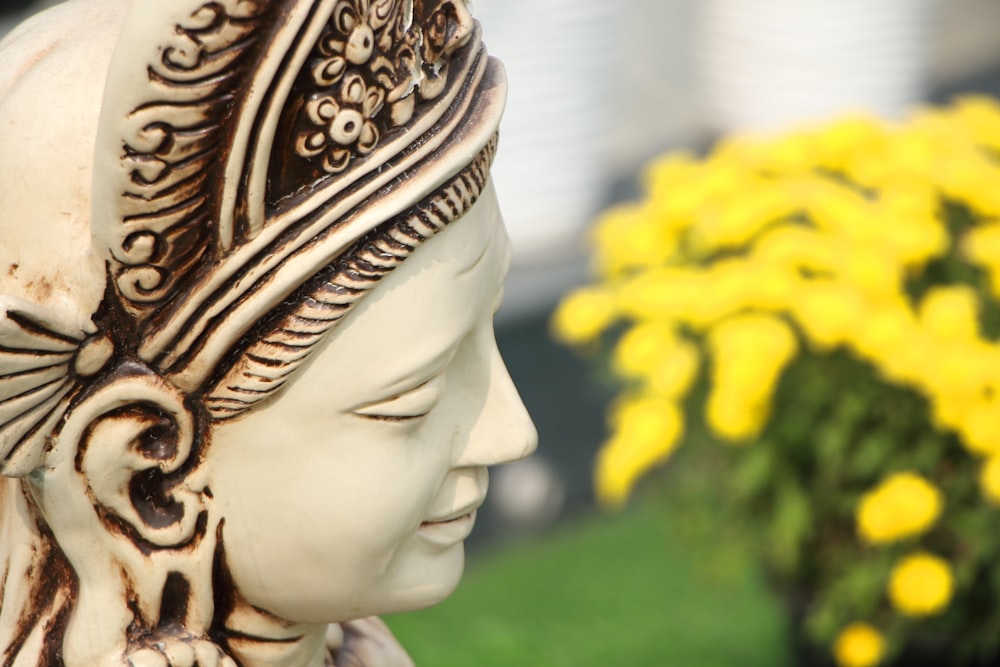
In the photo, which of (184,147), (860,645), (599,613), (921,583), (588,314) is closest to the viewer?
(184,147)

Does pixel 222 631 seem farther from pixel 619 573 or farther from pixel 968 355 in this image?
pixel 619 573

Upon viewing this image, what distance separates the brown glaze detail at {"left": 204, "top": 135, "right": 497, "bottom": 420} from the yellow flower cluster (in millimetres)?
1258

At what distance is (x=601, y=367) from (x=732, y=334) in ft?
5.64

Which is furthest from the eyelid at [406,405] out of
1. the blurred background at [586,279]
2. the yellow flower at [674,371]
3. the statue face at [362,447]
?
the blurred background at [586,279]

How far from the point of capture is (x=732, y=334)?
2.42 m

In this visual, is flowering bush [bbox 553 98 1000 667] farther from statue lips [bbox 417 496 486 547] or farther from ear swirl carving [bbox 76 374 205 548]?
ear swirl carving [bbox 76 374 205 548]

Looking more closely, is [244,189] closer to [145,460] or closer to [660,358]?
[145,460]

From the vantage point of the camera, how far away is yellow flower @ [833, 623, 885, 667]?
246 centimetres

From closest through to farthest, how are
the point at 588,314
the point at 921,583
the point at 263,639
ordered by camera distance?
the point at 263,639 < the point at 921,583 < the point at 588,314

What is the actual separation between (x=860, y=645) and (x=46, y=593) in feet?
5.29

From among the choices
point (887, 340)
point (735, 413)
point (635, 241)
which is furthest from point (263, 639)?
point (635, 241)

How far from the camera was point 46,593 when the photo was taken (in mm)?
1304

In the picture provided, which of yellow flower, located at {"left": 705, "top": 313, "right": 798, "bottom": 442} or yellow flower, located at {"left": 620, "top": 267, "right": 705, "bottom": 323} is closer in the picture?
yellow flower, located at {"left": 705, "top": 313, "right": 798, "bottom": 442}

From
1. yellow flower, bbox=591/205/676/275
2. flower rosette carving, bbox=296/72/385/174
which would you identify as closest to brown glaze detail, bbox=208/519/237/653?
flower rosette carving, bbox=296/72/385/174
